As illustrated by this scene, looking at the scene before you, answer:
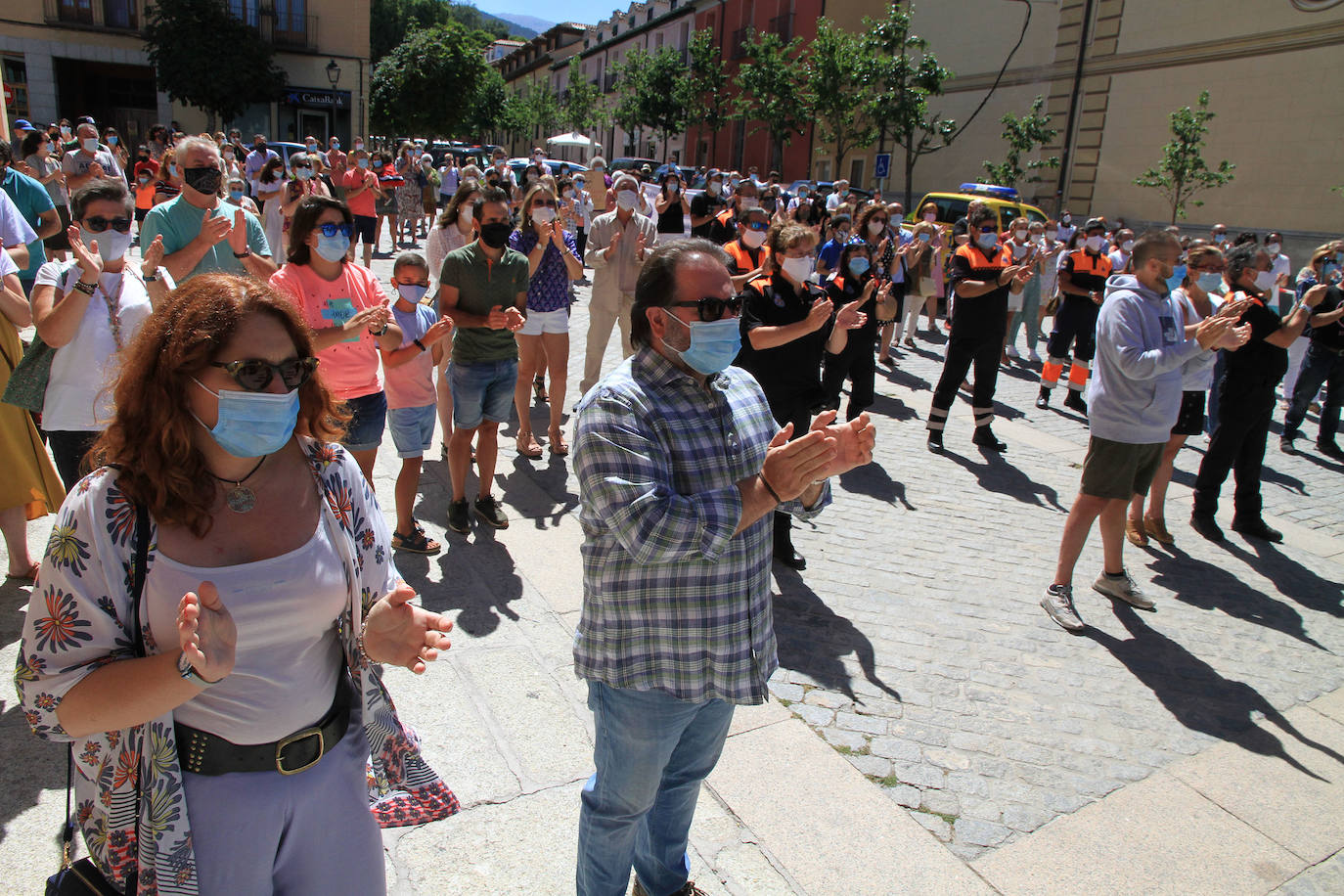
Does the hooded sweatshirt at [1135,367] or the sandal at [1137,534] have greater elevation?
the hooded sweatshirt at [1135,367]

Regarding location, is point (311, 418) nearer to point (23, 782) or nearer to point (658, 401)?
point (658, 401)

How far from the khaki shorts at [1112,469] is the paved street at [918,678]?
0.83 metres

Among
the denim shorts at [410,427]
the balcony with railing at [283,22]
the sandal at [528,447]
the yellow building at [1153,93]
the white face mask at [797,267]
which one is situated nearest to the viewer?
the denim shorts at [410,427]

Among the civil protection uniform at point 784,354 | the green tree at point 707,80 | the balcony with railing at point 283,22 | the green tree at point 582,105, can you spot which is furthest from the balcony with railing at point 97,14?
the civil protection uniform at point 784,354

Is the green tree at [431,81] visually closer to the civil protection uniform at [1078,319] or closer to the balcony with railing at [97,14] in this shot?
the balcony with railing at [97,14]

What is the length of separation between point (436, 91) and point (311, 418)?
4087 centimetres

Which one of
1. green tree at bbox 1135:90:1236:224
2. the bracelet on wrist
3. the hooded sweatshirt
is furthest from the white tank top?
green tree at bbox 1135:90:1236:224

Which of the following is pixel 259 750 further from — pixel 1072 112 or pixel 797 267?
pixel 1072 112

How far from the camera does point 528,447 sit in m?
7.08

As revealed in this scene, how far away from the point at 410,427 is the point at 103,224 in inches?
72.9

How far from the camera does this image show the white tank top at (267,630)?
5.62 feet

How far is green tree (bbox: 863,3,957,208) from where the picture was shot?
96.4ft

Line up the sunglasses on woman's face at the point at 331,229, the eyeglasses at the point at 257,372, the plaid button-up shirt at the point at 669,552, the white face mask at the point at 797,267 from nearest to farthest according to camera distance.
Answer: the eyeglasses at the point at 257,372, the plaid button-up shirt at the point at 669,552, the sunglasses on woman's face at the point at 331,229, the white face mask at the point at 797,267

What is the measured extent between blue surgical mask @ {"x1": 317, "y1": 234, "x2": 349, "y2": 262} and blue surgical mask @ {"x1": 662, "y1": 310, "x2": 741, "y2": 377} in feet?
8.28
